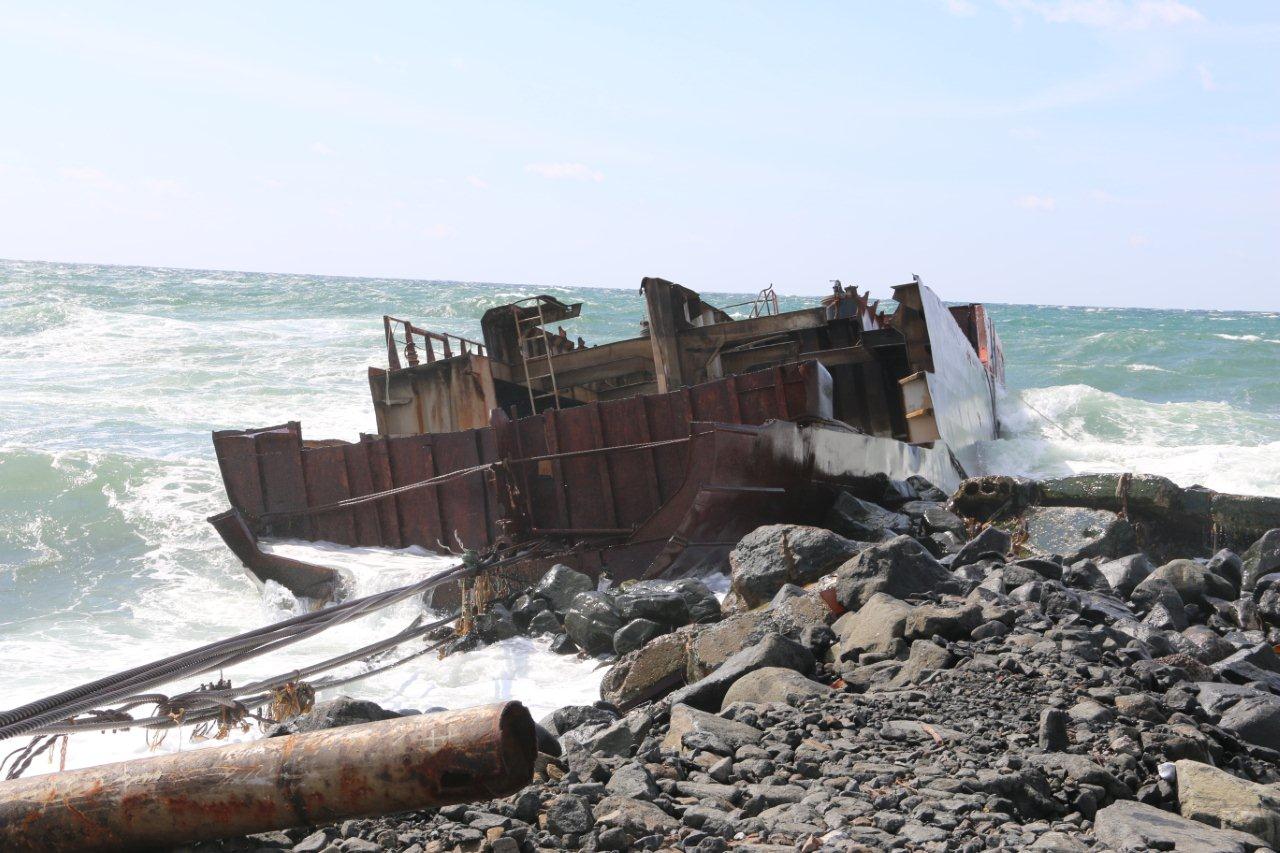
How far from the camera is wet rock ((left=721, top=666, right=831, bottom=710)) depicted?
4578 millimetres

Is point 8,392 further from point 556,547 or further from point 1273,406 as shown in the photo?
point 1273,406

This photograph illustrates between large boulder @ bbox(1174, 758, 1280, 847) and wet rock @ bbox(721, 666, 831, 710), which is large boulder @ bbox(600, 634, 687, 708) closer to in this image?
wet rock @ bbox(721, 666, 831, 710)

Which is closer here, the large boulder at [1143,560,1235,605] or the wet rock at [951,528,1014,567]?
the large boulder at [1143,560,1235,605]

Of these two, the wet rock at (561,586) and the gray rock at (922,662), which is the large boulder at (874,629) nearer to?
the gray rock at (922,662)

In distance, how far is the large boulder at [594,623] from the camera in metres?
7.50

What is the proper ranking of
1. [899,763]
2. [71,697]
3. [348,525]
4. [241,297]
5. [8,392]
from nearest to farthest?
[899,763]
[71,697]
[348,525]
[8,392]
[241,297]

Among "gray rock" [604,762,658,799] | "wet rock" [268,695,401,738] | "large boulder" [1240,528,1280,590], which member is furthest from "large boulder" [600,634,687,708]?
"large boulder" [1240,528,1280,590]

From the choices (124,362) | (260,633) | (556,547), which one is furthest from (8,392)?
(260,633)

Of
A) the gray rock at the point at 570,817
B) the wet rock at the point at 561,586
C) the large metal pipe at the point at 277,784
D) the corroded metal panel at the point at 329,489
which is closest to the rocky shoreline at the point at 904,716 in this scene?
the gray rock at the point at 570,817

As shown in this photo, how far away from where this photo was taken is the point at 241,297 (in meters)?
41.7

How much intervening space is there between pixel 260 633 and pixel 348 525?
5.43 meters

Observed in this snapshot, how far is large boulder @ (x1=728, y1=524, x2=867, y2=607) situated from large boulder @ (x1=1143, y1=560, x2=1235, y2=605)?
1.96 m

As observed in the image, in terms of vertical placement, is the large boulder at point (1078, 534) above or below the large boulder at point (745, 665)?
below

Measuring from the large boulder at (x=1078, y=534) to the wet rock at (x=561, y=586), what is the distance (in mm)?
3739
